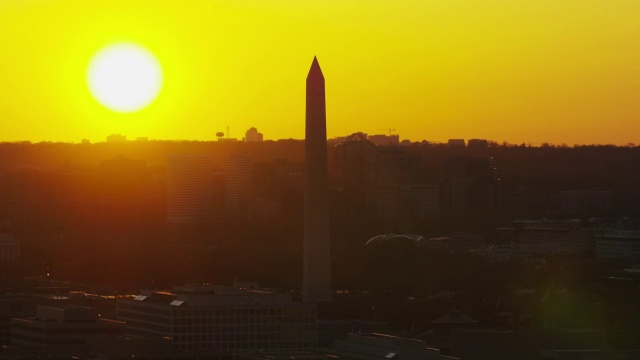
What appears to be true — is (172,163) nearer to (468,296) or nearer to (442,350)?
(468,296)

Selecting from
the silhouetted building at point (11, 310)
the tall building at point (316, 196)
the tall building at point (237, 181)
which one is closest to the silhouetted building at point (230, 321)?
the silhouetted building at point (11, 310)

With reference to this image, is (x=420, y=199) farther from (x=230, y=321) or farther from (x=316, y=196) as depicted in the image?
(x=230, y=321)

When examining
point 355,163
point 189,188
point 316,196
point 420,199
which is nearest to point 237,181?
point 189,188

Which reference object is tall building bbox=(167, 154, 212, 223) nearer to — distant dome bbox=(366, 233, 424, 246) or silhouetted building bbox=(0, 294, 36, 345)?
distant dome bbox=(366, 233, 424, 246)

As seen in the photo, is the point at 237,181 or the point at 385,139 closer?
the point at 237,181

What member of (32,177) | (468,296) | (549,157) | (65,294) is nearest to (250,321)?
(65,294)

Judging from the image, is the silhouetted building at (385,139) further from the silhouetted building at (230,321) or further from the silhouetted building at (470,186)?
A: the silhouetted building at (230,321)
